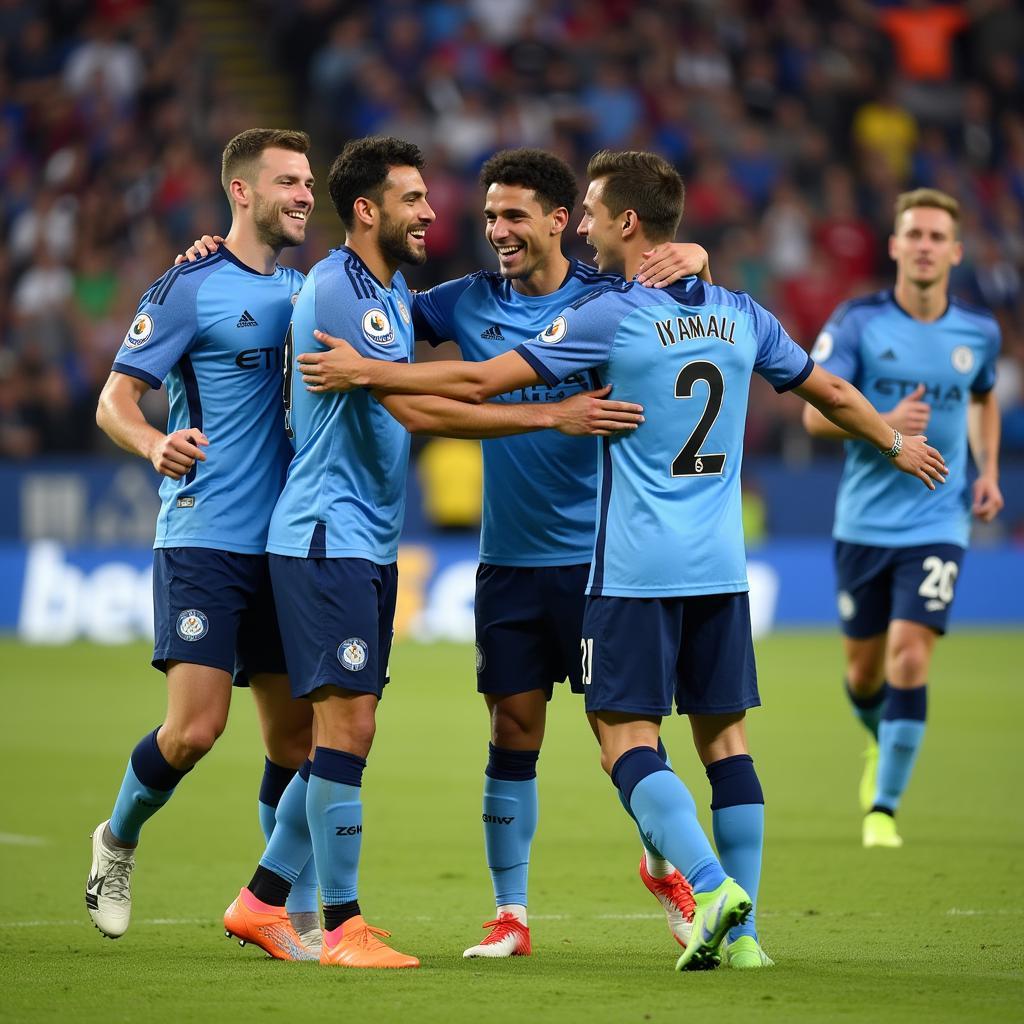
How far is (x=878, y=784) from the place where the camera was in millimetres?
8500

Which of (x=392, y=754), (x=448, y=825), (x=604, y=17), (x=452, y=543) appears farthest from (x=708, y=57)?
(x=448, y=825)

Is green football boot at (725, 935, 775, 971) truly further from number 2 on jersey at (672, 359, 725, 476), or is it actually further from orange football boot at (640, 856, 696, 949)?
number 2 on jersey at (672, 359, 725, 476)

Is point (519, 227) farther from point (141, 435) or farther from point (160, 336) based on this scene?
point (141, 435)

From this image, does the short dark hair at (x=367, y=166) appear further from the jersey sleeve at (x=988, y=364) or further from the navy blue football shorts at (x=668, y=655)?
the jersey sleeve at (x=988, y=364)

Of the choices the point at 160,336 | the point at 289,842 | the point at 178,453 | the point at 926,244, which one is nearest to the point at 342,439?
the point at 178,453

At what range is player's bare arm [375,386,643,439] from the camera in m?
5.58

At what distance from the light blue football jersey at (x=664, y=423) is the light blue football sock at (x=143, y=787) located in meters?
1.52

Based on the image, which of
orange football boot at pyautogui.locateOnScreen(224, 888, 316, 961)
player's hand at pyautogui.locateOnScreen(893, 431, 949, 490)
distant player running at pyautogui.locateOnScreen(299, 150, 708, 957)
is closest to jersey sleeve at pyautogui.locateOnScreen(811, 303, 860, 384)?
player's hand at pyautogui.locateOnScreen(893, 431, 949, 490)

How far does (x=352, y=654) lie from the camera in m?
5.65

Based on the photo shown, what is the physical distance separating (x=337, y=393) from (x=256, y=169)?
950 millimetres

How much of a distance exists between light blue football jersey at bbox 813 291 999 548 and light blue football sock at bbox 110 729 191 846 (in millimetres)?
4077

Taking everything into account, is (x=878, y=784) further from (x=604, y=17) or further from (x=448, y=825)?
(x=604, y=17)

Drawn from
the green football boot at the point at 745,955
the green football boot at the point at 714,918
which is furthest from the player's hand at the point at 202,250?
the green football boot at the point at 745,955

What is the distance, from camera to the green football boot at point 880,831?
829 cm
